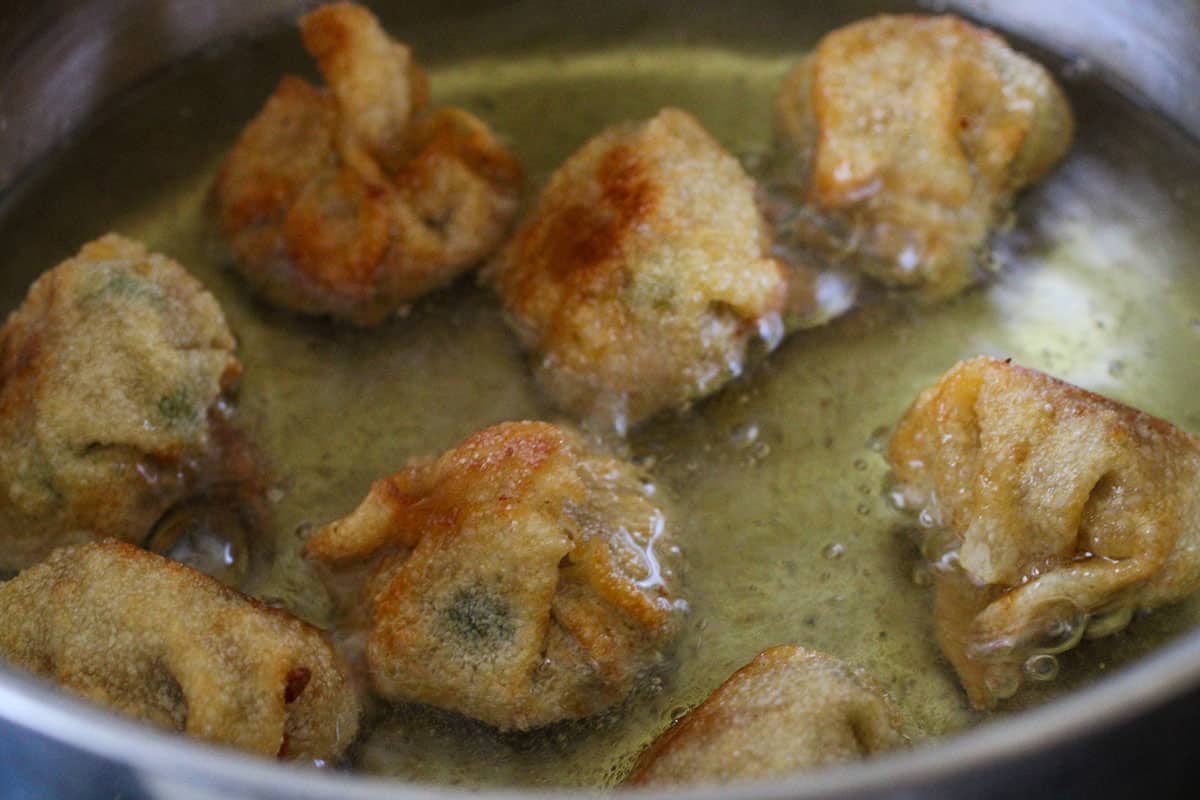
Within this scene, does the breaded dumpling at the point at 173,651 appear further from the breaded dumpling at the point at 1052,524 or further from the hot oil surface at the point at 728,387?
the breaded dumpling at the point at 1052,524

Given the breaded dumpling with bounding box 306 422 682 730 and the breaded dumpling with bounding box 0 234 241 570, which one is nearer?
the breaded dumpling with bounding box 306 422 682 730

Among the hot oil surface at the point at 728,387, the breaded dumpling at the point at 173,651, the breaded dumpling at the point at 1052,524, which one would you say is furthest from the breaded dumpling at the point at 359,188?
the breaded dumpling at the point at 1052,524

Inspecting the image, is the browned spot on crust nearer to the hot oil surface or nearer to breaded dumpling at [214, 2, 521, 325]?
the hot oil surface

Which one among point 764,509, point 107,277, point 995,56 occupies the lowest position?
point 764,509

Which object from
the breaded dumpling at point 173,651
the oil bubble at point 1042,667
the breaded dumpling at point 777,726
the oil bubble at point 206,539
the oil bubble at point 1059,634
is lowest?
the oil bubble at point 206,539

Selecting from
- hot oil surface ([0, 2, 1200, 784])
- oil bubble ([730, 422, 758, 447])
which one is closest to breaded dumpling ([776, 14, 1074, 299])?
hot oil surface ([0, 2, 1200, 784])

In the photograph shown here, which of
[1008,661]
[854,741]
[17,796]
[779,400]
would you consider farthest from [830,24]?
[17,796]

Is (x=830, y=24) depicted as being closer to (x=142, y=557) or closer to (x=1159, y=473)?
(x=1159, y=473)
